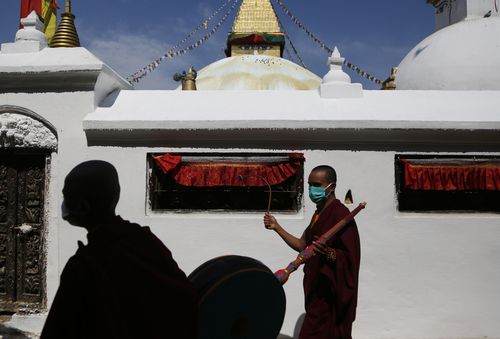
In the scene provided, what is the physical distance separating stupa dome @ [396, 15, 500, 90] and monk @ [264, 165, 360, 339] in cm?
501

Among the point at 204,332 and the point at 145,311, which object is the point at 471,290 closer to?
the point at 204,332

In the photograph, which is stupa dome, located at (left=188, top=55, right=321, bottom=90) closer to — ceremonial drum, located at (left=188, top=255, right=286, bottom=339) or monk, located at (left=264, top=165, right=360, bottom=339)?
monk, located at (left=264, top=165, right=360, bottom=339)

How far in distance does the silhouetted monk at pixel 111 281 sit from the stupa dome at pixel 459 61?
701 centimetres

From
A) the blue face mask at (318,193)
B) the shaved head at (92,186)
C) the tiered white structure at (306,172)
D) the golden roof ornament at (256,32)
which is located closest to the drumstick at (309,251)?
the blue face mask at (318,193)

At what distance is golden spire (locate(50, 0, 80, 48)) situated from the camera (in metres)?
6.37

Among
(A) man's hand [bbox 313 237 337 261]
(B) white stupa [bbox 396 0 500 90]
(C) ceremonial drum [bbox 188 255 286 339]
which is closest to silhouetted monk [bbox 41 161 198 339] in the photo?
(C) ceremonial drum [bbox 188 255 286 339]

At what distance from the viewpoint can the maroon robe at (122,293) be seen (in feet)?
5.08

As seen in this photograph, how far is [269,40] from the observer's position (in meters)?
Result: 20.4

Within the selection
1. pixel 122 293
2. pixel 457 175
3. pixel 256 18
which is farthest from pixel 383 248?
pixel 256 18

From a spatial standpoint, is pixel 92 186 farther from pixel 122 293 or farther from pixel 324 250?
pixel 324 250

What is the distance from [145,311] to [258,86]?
1437 centimetres

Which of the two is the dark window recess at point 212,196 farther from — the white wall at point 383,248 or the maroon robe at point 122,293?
the maroon robe at point 122,293

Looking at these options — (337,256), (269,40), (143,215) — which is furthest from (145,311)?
(269,40)

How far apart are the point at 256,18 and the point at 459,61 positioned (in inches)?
603
